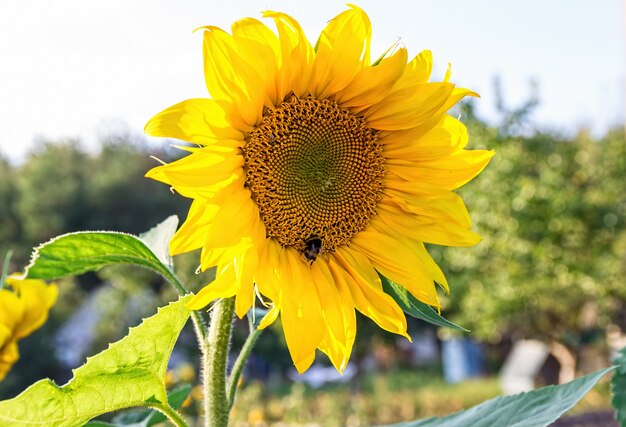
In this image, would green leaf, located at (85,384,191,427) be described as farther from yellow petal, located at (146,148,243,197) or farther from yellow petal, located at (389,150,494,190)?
yellow petal, located at (389,150,494,190)

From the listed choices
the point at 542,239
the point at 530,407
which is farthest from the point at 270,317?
the point at 542,239

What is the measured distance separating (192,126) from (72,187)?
72.9 ft

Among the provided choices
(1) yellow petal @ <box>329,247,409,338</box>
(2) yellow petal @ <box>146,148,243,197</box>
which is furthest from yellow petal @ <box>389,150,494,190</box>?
(2) yellow petal @ <box>146,148,243,197</box>

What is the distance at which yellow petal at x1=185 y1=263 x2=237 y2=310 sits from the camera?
0.71 m

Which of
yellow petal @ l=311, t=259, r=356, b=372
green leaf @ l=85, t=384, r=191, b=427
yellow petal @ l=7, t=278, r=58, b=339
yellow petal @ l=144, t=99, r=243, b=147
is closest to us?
yellow petal @ l=144, t=99, r=243, b=147

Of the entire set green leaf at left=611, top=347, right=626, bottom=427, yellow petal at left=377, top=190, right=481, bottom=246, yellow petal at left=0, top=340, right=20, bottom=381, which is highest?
yellow petal at left=377, top=190, right=481, bottom=246

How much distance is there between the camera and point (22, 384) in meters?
13.9

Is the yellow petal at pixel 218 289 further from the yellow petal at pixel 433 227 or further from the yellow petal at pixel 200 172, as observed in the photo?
the yellow petal at pixel 433 227

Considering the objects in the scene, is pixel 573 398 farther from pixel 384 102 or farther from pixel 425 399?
pixel 425 399

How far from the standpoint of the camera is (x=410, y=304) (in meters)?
0.86

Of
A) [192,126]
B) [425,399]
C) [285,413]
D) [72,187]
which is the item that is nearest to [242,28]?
[192,126]

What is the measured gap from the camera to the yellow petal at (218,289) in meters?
0.71

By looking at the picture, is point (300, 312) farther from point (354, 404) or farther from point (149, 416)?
Result: point (354, 404)

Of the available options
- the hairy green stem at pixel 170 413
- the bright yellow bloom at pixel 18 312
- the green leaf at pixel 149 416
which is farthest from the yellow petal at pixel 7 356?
the hairy green stem at pixel 170 413
